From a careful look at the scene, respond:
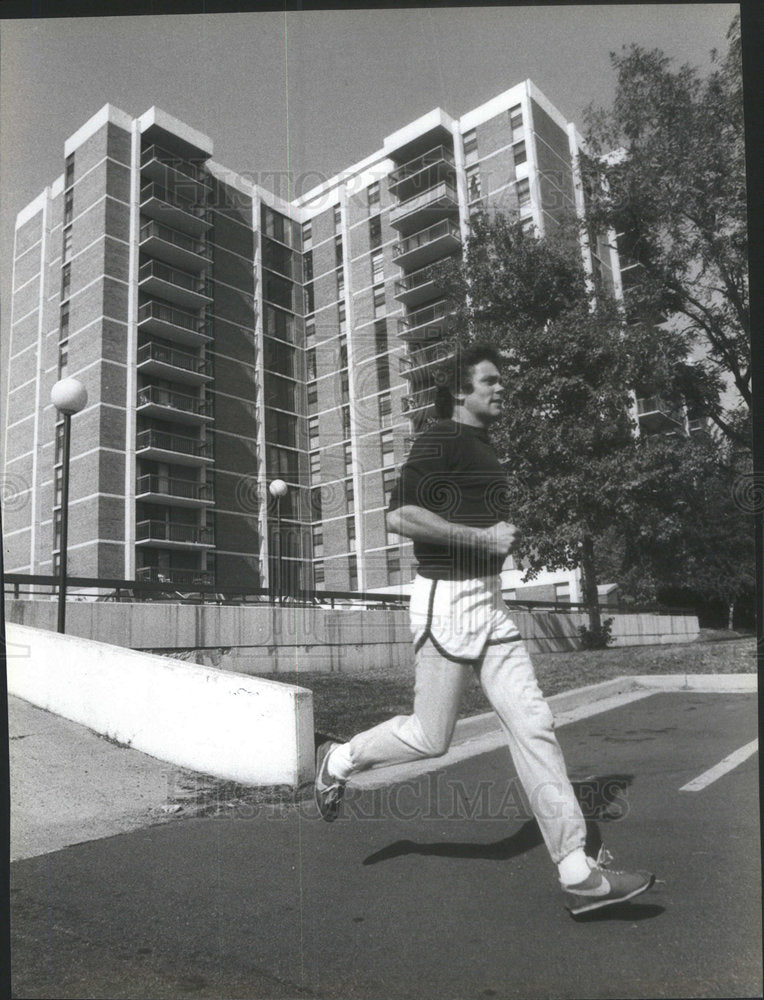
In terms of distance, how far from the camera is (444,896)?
8.28ft

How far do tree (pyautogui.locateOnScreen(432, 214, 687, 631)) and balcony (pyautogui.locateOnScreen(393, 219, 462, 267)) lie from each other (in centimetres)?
7

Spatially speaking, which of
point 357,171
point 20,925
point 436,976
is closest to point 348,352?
point 357,171

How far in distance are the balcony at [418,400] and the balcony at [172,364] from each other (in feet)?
2.32

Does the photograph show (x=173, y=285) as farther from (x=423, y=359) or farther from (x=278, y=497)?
(x=423, y=359)

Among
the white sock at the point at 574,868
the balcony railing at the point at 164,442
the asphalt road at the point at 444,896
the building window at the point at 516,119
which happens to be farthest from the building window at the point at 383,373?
the white sock at the point at 574,868

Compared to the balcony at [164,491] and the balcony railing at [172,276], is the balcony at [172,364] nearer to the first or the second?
the balcony railing at [172,276]

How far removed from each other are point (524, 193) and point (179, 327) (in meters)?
1.31

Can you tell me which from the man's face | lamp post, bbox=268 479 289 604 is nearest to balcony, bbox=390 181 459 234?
the man's face

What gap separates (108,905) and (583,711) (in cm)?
176

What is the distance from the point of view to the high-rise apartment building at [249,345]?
2678mm

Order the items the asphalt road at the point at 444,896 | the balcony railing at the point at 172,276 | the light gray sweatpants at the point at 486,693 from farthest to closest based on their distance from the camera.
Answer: the balcony railing at the point at 172,276
the light gray sweatpants at the point at 486,693
the asphalt road at the point at 444,896

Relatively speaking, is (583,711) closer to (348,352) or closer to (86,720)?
(348,352)

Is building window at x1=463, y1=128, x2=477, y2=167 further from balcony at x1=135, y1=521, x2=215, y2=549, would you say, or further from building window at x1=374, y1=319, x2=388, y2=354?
balcony at x1=135, y1=521, x2=215, y2=549

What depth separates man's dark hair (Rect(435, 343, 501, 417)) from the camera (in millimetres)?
2639
